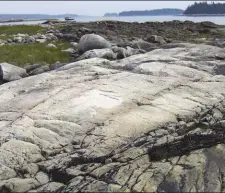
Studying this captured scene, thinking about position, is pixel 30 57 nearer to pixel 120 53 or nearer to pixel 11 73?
pixel 11 73

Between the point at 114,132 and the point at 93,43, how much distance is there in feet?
58.4

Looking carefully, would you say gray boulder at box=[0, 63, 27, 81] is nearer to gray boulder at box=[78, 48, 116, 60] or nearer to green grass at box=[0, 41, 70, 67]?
gray boulder at box=[78, 48, 116, 60]

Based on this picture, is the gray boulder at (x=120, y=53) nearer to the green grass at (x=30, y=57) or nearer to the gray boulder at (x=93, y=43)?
the gray boulder at (x=93, y=43)

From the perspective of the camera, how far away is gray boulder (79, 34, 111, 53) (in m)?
26.0

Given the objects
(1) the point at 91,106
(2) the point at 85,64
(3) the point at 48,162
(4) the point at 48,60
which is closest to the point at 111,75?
(2) the point at 85,64

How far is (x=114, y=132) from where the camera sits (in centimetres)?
941

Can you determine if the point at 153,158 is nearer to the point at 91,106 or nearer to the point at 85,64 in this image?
the point at 91,106

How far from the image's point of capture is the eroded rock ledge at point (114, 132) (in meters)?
7.94

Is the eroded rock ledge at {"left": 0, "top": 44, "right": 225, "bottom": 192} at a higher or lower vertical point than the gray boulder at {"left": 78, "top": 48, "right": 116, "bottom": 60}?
lower

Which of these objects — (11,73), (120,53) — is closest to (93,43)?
(120,53)

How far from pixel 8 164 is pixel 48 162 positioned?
1.00m

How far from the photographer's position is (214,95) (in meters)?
11.9

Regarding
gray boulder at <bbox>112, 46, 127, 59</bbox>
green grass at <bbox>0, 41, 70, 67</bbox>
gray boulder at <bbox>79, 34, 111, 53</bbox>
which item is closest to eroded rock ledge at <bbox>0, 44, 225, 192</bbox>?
gray boulder at <bbox>112, 46, 127, 59</bbox>

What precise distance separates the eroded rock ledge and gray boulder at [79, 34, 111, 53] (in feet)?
40.2
